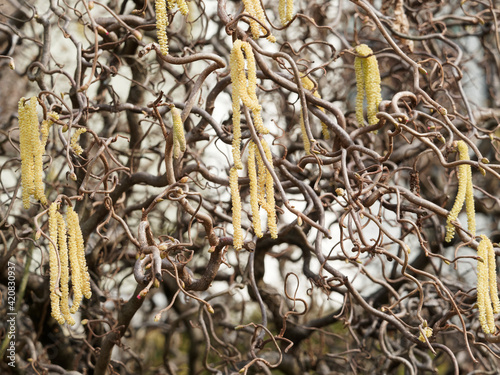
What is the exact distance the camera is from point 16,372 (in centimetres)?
328

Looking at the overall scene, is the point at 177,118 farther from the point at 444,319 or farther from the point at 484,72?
the point at 484,72

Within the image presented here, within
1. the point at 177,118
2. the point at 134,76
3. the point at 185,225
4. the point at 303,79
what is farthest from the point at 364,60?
the point at 134,76

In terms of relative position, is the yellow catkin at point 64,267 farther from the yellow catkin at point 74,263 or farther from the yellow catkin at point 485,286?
the yellow catkin at point 485,286

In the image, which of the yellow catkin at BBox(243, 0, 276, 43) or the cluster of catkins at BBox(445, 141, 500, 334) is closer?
the yellow catkin at BBox(243, 0, 276, 43)

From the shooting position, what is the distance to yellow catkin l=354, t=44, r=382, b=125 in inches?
84.7

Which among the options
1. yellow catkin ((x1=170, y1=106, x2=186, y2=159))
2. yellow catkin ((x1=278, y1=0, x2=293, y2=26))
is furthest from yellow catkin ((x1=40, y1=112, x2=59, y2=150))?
yellow catkin ((x1=278, y1=0, x2=293, y2=26))

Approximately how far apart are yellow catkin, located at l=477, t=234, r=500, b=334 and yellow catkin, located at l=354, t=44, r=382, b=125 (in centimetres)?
53

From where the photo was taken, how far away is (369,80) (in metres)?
2.19

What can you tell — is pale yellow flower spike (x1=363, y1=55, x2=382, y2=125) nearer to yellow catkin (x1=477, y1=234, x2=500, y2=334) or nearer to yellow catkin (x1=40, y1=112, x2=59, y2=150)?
yellow catkin (x1=477, y1=234, x2=500, y2=334)

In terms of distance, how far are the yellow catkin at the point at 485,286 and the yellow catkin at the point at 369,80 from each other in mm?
528

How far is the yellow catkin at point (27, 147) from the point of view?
1.83 m

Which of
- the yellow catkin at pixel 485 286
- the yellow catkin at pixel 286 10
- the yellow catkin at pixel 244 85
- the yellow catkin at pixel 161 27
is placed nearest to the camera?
the yellow catkin at pixel 244 85

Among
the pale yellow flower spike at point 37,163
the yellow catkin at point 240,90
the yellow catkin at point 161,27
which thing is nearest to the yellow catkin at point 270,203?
the yellow catkin at point 240,90

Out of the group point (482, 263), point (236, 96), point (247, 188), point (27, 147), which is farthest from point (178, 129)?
point (247, 188)
